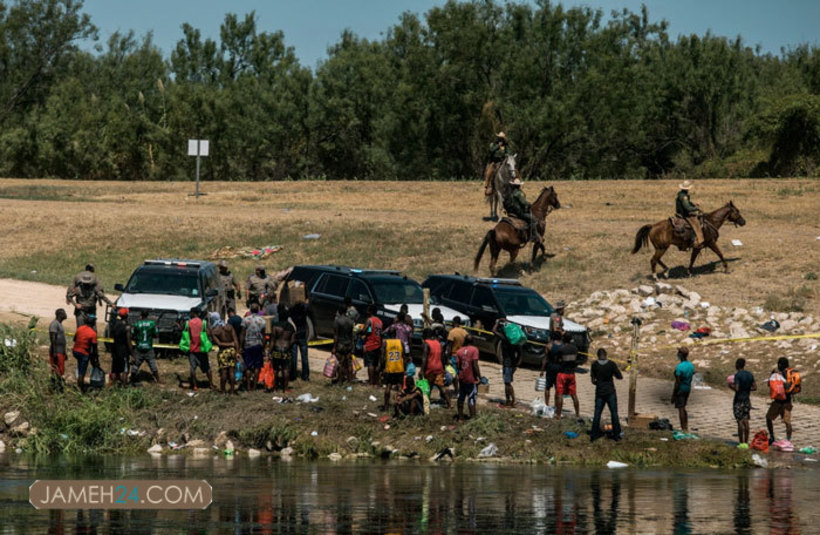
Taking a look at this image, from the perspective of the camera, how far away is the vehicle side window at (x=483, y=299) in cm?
2691

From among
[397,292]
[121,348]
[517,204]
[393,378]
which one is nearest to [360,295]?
[397,292]

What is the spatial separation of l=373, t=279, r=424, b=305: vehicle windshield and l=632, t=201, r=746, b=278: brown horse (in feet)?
28.1

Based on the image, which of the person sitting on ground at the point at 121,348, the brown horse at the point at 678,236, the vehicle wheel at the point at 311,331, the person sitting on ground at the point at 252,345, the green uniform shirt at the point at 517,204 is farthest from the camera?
the green uniform shirt at the point at 517,204

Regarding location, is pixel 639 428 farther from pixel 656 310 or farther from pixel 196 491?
pixel 656 310

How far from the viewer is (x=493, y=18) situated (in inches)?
3162

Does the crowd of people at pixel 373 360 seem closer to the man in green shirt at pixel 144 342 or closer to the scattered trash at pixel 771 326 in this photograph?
the man in green shirt at pixel 144 342

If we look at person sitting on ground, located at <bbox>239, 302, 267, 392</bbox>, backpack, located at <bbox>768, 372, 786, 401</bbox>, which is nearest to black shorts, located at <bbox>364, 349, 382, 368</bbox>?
person sitting on ground, located at <bbox>239, 302, 267, 392</bbox>

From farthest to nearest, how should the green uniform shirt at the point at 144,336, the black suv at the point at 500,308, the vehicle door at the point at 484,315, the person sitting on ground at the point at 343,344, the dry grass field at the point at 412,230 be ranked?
the dry grass field at the point at 412,230 → the vehicle door at the point at 484,315 → the black suv at the point at 500,308 → the person sitting on ground at the point at 343,344 → the green uniform shirt at the point at 144,336

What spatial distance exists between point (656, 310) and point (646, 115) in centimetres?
5333

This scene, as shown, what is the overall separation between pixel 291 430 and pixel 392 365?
205 cm

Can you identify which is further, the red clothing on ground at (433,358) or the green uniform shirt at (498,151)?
the green uniform shirt at (498,151)

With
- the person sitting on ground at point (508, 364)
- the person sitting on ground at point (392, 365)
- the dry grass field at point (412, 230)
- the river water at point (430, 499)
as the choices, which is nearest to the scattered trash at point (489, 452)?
the river water at point (430, 499)

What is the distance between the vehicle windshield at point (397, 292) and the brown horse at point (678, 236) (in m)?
8.56

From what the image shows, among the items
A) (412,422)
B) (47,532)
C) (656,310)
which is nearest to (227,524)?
(47,532)
